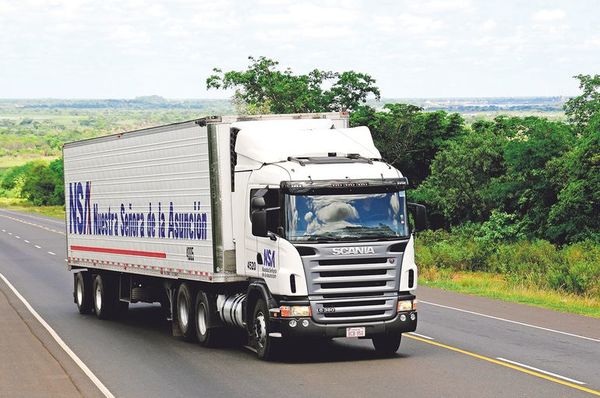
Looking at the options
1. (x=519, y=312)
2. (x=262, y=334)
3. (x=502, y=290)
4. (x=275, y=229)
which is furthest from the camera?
(x=502, y=290)

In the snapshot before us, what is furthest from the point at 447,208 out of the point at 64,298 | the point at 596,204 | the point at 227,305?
the point at 227,305

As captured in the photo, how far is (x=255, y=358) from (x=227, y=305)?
47.9 inches

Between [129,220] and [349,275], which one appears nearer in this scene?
[349,275]

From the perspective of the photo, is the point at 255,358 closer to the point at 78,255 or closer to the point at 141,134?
the point at 141,134

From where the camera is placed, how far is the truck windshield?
16.8 metres

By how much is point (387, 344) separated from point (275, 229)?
2.70 m

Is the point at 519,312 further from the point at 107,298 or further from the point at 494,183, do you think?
the point at 494,183

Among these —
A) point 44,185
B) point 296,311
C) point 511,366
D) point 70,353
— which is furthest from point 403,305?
point 44,185

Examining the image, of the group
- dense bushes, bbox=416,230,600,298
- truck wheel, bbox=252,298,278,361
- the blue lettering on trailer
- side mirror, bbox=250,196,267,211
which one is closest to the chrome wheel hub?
truck wheel, bbox=252,298,278,361

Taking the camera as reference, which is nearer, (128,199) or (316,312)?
(316,312)

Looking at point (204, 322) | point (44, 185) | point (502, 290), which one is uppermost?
point (204, 322)

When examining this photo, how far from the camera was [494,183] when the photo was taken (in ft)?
167

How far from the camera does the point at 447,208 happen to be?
54.1m

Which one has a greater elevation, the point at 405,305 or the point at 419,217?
the point at 419,217
